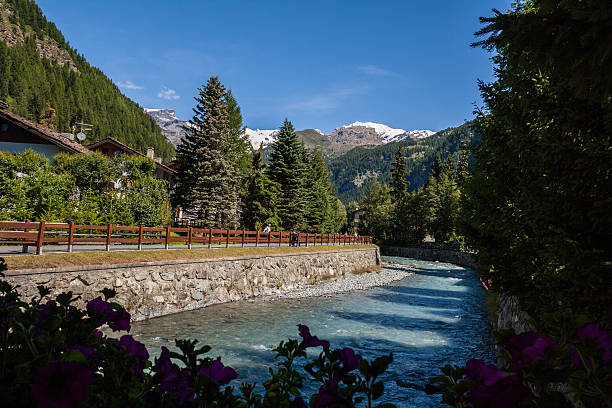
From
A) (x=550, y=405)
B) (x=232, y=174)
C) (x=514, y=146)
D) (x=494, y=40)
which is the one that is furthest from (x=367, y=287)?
(x=550, y=405)

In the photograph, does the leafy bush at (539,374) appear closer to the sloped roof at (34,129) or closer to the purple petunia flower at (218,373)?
the purple petunia flower at (218,373)

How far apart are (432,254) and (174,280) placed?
52.6 meters

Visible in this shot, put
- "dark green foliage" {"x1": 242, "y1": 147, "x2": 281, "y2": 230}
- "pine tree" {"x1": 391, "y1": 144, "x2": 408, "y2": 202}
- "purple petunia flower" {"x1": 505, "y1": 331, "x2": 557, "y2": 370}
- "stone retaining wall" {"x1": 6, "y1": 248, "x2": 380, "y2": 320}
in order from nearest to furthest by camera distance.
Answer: "purple petunia flower" {"x1": 505, "y1": 331, "x2": 557, "y2": 370}, "stone retaining wall" {"x1": 6, "y1": 248, "x2": 380, "y2": 320}, "dark green foliage" {"x1": 242, "y1": 147, "x2": 281, "y2": 230}, "pine tree" {"x1": 391, "y1": 144, "x2": 408, "y2": 202}

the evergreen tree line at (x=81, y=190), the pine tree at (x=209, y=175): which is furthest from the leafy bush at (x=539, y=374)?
the pine tree at (x=209, y=175)

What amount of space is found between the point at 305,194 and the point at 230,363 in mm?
36199

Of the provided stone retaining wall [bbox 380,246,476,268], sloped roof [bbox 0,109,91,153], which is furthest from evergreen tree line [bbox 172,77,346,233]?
stone retaining wall [bbox 380,246,476,268]

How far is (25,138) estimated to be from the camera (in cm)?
2873

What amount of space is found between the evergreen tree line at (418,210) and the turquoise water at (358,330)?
4431cm

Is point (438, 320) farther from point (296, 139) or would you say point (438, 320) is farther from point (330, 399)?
point (296, 139)

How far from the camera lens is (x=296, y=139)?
142ft

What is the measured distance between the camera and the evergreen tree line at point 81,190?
20141 millimetres

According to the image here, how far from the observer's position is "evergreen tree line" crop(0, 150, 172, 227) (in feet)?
66.1

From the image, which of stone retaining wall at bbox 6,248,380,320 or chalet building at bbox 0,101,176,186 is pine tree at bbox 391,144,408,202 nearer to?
stone retaining wall at bbox 6,248,380,320

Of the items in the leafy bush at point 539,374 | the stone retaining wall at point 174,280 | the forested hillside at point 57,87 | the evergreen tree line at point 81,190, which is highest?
the forested hillside at point 57,87
